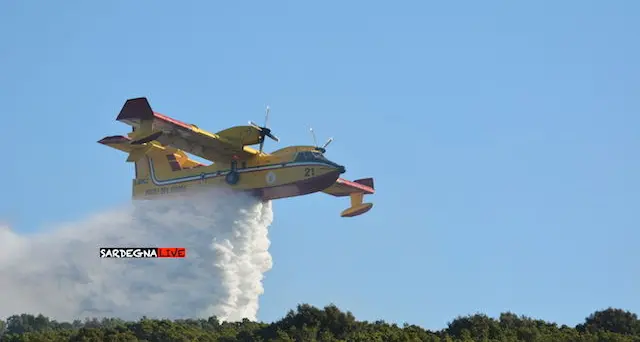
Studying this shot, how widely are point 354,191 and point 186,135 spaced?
1340 centimetres

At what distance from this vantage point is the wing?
55969 mm

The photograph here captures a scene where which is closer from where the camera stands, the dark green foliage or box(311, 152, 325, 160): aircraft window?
the dark green foliage

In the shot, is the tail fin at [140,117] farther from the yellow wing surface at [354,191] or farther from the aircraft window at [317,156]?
the yellow wing surface at [354,191]

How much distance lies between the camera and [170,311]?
201 ft

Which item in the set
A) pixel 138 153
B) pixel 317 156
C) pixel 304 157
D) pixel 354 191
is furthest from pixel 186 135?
pixel 354 191

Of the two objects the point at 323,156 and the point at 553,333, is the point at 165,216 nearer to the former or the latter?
the point at 323,156

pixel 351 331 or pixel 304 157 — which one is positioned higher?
pixel 304 157

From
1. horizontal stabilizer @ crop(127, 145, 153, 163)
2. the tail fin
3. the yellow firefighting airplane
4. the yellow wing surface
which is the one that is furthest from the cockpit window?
the yellow wing surface

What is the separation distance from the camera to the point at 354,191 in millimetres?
68562

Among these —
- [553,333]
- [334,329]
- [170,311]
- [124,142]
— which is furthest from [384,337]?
[124,142]

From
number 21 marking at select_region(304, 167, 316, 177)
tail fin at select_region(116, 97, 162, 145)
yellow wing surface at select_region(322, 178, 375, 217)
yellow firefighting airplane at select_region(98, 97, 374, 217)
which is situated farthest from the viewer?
yellow wing surface at select_region(322, 178, 375, 217)

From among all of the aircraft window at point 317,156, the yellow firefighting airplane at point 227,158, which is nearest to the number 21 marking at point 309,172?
the yellow firefighting airplane at point 227,158

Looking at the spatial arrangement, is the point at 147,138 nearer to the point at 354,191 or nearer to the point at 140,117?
the point at 140,117

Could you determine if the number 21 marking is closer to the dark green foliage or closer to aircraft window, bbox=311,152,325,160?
aircraft window, bbox=311,152,325,160
